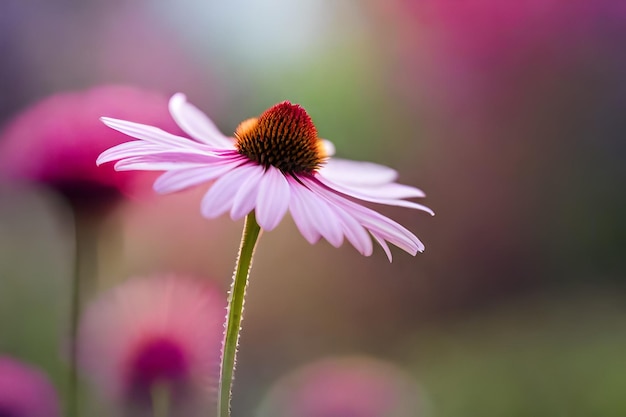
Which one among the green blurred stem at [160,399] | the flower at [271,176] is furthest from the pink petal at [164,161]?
the green blurred stem at [160,399]

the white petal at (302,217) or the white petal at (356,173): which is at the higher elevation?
the white petal at (356,173)

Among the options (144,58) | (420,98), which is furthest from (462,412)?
(144,58)

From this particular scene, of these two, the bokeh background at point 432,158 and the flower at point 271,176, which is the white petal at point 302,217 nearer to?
the flower at point 271,176

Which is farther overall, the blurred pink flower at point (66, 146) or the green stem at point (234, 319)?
the blurred pink flower at point (66, 146)

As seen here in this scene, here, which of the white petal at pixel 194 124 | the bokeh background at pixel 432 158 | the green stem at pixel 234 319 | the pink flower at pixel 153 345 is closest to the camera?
the green stem at pixel 234 319

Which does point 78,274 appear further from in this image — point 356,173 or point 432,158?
point 432,158

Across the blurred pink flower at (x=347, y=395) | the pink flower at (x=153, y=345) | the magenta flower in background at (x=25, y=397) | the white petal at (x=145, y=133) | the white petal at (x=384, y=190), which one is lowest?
the blurred pink flower at (x=347, y=395)

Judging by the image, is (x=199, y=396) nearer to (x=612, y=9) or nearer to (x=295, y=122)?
(x=295, y=122)
